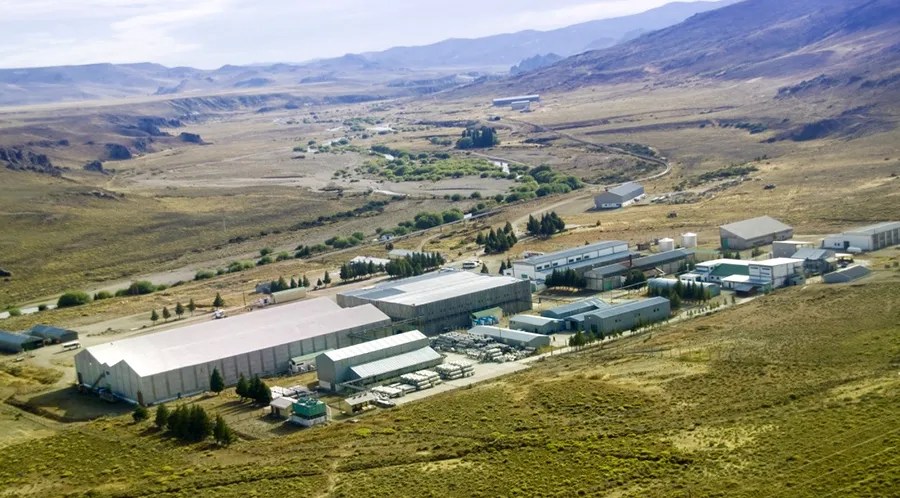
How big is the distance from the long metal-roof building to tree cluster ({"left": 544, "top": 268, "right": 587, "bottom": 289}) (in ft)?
34.5

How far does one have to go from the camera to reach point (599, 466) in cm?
2348

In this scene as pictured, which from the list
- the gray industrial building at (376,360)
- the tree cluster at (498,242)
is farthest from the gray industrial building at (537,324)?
the tree cluster at (498,242)

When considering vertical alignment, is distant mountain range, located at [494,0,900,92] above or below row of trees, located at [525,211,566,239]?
above

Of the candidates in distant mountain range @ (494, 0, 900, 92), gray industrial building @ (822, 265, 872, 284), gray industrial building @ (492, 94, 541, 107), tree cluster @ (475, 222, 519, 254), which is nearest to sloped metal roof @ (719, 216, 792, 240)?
gray industrial building @ (822, 265, 872, 284)

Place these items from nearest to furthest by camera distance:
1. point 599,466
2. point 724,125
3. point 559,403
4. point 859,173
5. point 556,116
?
point 599,466 < point 559,403 < point 859,173 < point 724,125 < point 556,116

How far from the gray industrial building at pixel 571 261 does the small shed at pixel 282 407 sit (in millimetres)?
19896

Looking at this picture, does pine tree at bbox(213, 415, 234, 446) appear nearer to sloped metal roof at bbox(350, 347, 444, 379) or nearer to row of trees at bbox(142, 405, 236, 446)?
row of trees at bbox(142, 405, 236, 446)

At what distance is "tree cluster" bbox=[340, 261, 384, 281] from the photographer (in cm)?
5366

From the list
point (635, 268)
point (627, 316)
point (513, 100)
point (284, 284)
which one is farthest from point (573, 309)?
point (513, 100)

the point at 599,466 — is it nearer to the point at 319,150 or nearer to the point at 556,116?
the point at 319,150

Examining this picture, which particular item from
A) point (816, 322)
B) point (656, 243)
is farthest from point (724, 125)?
point (816, 322)

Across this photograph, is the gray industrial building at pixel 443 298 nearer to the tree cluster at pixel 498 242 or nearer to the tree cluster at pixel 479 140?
the tree cluster at pixel 498 242

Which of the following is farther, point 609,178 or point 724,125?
point 724,125

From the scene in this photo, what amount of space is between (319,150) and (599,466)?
112518 mm
